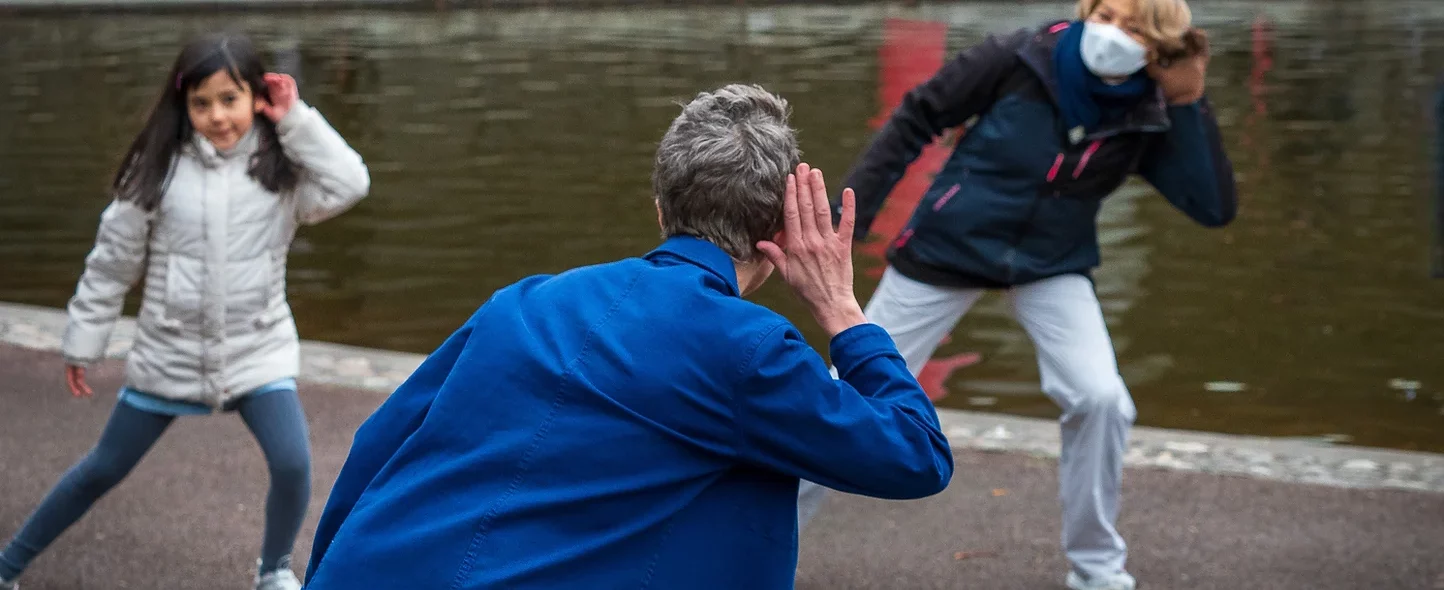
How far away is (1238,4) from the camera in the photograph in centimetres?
3438

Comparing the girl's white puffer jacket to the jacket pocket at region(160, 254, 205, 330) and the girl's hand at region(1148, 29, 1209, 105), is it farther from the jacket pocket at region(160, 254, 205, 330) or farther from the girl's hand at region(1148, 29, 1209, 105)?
the girl's hand at region(1148, 29, 1209, 105)

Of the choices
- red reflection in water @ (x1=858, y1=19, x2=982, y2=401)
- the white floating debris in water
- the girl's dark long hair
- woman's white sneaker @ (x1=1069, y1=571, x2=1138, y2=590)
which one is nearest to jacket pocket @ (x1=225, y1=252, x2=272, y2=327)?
the girl's dark long hair

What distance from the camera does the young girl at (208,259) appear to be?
13.5ft

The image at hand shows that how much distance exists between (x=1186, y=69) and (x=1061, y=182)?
41 cm

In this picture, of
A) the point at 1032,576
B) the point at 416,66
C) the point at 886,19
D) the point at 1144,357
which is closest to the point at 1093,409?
the point at 1032,576

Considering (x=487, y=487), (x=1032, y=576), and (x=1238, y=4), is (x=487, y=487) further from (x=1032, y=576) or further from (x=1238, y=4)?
(x=1238, y=4)

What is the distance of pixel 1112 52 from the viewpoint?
4.29 m

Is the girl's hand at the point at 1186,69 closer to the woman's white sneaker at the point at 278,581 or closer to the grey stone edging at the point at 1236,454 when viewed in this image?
the grey stone edging at the point at 1236,454

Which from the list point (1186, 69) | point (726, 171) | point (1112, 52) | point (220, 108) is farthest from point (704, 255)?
point (1186, 69)

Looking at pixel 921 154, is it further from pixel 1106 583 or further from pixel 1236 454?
pixel 1236 454

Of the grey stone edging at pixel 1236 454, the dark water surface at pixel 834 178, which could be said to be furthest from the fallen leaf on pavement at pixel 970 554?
the dark water surface at pixel 834 178

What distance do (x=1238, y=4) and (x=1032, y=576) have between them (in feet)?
104

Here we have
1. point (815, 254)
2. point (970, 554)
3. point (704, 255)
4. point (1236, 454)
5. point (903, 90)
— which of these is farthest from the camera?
point (903, 90)

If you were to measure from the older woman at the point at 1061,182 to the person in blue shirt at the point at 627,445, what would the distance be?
206cm
